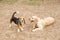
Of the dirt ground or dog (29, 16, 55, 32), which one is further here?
dog (29, 16, 55, 32)

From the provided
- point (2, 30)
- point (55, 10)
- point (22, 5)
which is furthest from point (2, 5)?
point (2, 30)

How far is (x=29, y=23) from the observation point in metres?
5.51

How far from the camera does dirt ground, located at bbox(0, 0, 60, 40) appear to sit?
462 centimetres

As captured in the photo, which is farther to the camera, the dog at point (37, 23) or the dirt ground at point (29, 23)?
the dog at point (37, 23)

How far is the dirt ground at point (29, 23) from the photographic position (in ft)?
15.2

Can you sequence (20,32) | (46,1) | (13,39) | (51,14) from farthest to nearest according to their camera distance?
(46,1) → (51,14) → (20,32) → (13,39)

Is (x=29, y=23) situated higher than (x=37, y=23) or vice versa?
(x=37, y=23)

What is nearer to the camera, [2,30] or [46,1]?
[2,30]

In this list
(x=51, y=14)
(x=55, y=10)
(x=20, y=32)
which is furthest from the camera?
(x=55, y=10)

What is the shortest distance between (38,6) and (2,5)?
1.44 metres

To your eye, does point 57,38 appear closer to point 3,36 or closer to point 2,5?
point 3,36

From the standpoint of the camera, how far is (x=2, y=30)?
5043 millimetres

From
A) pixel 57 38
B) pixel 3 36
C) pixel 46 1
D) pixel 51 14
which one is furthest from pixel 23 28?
pixel 46 1

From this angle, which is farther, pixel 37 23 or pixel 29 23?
pixel 29 23
